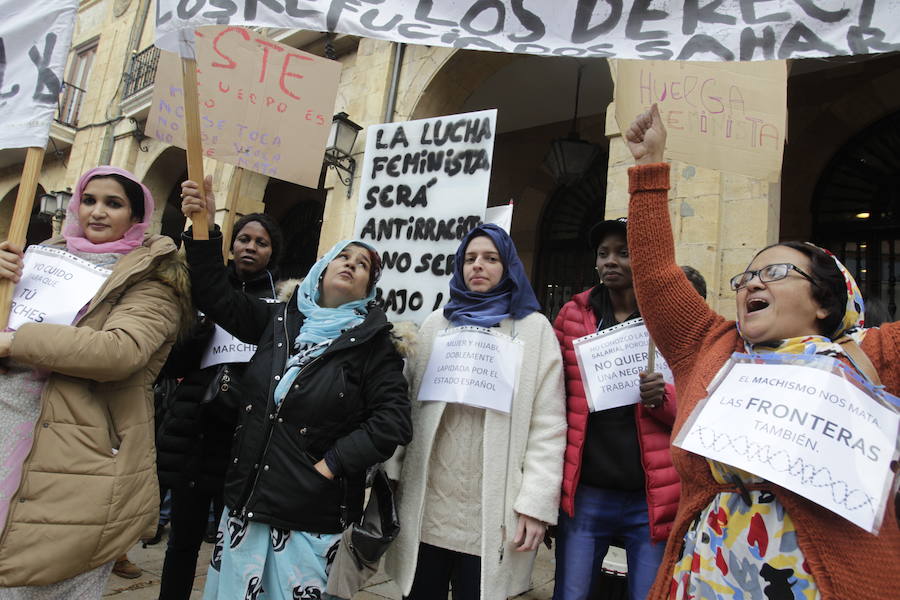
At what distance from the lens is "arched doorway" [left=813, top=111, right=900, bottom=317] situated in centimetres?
555

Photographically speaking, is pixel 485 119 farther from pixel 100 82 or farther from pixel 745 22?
pixel 100 82

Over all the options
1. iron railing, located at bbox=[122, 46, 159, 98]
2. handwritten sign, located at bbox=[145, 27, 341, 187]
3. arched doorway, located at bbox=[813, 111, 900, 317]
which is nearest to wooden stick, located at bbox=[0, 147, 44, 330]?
handwritten sign, located at bbox=[145, 27, 341, 187]

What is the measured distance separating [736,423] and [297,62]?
9.27 feet

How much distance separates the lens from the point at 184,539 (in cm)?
250

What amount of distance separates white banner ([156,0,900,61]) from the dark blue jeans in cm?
151

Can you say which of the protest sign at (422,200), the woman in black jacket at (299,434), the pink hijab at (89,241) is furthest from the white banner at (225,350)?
the protest sign at (422,200)

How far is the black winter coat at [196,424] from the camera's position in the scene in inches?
97.8

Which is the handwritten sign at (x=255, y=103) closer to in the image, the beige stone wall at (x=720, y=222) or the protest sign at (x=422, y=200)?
the protest sign at (x=422, y=200)

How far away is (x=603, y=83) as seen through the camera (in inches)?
265

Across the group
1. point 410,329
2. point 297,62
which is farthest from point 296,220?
point 410,329

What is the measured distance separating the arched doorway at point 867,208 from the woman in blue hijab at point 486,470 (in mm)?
4806

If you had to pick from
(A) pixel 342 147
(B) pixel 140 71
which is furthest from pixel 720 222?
(B) pixel 140 71

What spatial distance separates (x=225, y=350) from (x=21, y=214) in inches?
36.8

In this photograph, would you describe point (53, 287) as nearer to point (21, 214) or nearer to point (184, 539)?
point (21, 214)
